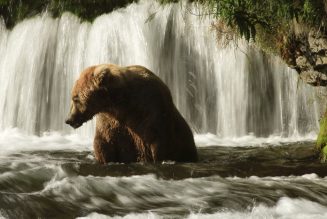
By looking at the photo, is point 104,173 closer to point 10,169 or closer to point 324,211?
point 10,169

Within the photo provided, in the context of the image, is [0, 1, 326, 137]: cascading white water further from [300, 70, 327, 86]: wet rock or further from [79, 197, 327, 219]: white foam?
[79, 197, 327, 219]: white foam

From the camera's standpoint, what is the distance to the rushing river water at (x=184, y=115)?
16.1 feet

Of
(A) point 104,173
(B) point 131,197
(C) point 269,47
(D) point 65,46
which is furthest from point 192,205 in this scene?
(D) point 65,46

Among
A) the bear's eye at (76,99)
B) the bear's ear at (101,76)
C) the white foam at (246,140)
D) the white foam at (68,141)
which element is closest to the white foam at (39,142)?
the white foam at (68,141)

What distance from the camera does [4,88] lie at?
1302cm

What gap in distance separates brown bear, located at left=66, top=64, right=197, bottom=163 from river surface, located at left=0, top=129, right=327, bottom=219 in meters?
0.18

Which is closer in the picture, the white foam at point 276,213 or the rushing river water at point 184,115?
the white foam at point 276,213

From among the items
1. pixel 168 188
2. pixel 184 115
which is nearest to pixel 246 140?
pixel 184 115

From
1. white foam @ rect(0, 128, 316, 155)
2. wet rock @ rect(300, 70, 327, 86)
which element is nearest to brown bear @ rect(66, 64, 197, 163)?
white foam @ rect(0, 128, 316, 155)

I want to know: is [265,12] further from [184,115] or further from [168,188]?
[184,115]

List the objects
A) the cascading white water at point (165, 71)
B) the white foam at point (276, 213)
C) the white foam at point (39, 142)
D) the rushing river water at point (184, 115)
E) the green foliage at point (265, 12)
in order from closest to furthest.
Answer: the white foam at point (276, 213) < the rushing river water at point (184, 115) < the green foliage at point (265, 12) < the white foam at point (39, 142) < the cascading white water at point (165, 71)

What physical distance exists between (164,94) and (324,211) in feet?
7.13

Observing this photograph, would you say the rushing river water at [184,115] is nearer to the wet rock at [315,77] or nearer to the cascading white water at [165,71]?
the cascading white water at [165,71]

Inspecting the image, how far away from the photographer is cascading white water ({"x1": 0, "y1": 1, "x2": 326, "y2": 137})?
10844 millimetres
